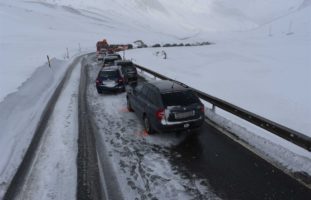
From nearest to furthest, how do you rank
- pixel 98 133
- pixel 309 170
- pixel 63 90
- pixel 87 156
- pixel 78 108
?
pixel 309 170 → pixel 87 156 → pixel 98 133 → pixel 78 108 → pixel 63 90

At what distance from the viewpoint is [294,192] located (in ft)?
19.1

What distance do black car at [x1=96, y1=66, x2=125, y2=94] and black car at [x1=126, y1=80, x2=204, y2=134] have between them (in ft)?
22.3

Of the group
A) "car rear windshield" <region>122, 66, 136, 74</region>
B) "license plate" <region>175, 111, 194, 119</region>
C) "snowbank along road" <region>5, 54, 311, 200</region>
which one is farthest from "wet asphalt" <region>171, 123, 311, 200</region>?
"car rear windshield" <region>122, 66, 136, 74</region>

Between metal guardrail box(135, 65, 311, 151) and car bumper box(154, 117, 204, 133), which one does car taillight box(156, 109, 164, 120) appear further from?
metal guardrail box(135, 65, 311, 151)

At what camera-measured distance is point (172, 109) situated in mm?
8578

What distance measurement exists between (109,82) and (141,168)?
9.68 metres

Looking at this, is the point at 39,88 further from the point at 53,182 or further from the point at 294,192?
the point at 294,192

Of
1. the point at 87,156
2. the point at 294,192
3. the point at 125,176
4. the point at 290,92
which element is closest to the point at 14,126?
the point at 87,156

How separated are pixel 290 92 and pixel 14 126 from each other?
18148mm

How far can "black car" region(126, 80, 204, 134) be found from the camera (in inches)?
338

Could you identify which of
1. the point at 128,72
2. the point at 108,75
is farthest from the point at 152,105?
the point at 128,72

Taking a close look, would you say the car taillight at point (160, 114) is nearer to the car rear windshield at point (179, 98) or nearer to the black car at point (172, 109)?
the black car at point (172, 109)

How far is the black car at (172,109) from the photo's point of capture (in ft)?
28.2

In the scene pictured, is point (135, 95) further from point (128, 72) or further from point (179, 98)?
point (128, 72)
